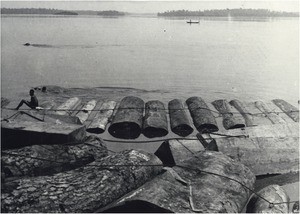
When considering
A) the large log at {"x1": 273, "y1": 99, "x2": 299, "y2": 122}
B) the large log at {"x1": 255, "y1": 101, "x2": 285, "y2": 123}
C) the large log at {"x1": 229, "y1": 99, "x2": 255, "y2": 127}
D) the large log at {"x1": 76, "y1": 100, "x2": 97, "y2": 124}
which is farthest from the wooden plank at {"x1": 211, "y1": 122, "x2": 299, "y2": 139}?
the large log at {"x1": 76, "y1": 100, "x2": 97, "y2": 124}

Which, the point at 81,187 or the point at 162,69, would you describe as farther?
the point at 162,69

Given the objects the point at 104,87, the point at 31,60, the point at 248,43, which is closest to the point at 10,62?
the point at 31,60

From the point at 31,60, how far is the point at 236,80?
22.7 metres

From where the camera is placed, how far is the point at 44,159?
26.9 feet

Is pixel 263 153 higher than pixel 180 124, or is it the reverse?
pixel 180 124

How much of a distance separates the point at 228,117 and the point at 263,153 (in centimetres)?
531

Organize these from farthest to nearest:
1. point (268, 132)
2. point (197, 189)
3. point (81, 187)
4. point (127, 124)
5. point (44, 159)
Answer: point (127, 124)
point (268, 132)
point (44, 159)
point (197, 189)
point (81, 187)

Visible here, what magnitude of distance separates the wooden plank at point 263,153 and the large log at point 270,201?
4.39ft

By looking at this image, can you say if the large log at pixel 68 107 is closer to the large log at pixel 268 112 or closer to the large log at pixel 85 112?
the large log at pixel 85 112

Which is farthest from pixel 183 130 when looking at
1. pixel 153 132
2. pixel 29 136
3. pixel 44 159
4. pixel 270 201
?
pixel 44 159

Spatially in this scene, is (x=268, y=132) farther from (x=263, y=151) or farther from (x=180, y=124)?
(x=180, y=124)

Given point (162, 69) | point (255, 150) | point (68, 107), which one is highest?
point (162, 69)

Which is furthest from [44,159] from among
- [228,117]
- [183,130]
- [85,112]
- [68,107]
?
[228,117]

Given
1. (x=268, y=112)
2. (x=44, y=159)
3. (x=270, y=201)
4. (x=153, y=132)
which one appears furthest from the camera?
(x=268, y=112)
